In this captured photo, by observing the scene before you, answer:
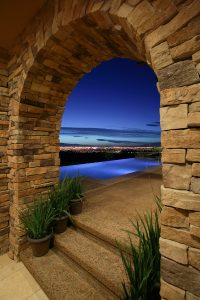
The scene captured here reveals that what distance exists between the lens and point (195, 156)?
2.99 ft

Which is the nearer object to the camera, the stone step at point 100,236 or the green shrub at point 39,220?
the stone step at point 100,236

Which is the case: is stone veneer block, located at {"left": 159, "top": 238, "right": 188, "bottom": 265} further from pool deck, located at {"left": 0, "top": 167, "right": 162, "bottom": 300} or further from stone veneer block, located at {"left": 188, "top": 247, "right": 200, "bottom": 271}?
pool deck, located at {"left": 0, "top": 167, "right": 162, "bottom": 300}

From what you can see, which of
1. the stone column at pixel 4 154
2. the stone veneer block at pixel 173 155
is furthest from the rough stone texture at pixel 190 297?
the stone column at pixel 4 154

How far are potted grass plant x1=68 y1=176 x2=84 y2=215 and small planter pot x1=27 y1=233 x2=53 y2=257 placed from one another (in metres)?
0.46

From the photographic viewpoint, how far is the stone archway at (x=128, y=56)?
0.93 m

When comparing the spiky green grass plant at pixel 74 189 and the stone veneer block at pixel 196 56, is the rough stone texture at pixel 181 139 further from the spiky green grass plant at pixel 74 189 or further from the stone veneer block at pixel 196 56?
the spiky green grass plant at pixel 74 189

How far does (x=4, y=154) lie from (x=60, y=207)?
1.16 meters

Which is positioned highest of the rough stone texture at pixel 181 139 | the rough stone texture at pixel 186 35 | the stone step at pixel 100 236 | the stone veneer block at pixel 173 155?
the rough stone texture at pixel 186 35

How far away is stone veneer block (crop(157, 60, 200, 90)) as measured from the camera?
3.02ft

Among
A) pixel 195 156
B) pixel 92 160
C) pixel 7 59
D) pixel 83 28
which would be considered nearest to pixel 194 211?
pixel 195 156

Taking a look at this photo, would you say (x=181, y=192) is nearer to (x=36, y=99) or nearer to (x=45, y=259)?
(x=45, y=259)

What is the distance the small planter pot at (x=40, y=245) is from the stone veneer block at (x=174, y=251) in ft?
5.45

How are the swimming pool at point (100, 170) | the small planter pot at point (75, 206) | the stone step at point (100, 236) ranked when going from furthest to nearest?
the swimming pool at point (100, 170)
the small planter pot at point (75, 206)
the stone step at point (100, 236)

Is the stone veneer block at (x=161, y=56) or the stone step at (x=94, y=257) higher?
the stone veneer block at (x=161, y=56)
